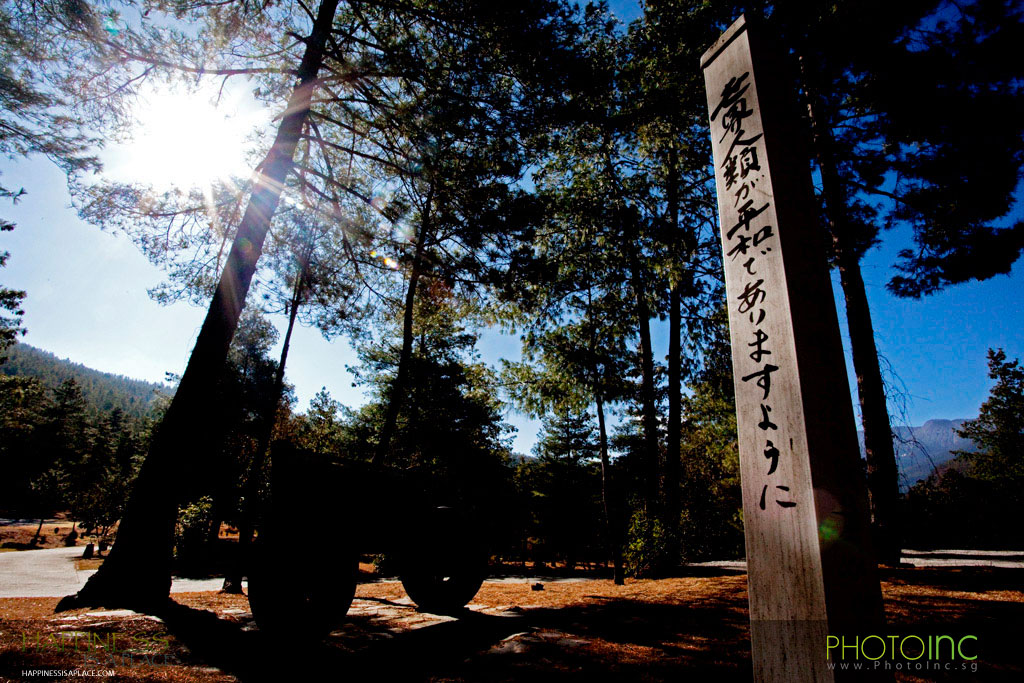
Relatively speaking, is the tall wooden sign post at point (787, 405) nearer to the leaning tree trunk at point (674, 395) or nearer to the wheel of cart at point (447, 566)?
the wheel of cart at point (447, 566)

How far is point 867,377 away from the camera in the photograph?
5.78 metres

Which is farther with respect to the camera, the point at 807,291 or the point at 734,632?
the point at 734,632

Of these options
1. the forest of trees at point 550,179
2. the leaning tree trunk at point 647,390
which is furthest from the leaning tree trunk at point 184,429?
the leaning tree trunk at point 647,390

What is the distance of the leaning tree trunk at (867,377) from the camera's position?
5500 mm

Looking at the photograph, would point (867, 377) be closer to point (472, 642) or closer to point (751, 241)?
point (751, 241)

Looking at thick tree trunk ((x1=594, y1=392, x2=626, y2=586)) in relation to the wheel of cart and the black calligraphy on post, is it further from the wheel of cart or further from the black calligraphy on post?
the black calligraphy on post

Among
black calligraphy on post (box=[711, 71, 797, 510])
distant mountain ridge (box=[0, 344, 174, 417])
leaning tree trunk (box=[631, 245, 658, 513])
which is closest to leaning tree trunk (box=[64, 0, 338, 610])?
black calligraphy on post (box=[711, 71, 797, 510])

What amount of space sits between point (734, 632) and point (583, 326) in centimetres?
813

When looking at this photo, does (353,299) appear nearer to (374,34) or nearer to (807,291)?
(374,34)

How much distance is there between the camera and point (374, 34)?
22.6ft

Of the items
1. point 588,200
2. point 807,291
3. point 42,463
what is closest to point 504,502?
point 588,200

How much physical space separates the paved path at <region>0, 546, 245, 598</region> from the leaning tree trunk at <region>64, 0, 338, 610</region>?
537cm

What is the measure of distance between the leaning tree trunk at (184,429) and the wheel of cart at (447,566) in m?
2.85

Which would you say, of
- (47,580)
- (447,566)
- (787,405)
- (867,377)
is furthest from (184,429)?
(47,580)
